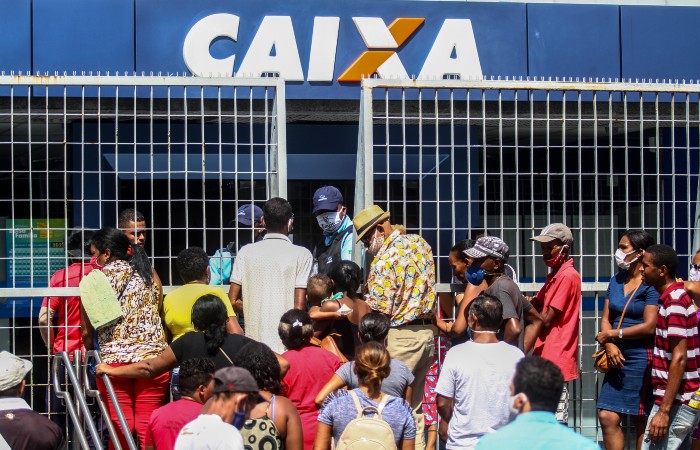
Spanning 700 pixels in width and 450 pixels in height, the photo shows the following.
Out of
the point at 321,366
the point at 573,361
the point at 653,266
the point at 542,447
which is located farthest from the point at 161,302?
the point at 542,447

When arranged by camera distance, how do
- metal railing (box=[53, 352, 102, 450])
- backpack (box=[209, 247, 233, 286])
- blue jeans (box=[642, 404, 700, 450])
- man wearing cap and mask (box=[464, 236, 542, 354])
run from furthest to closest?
backpack (box=[209, 247, 233, 286]) → blue jeans (box=[642, 404, 700, 450]) → man wearing cap and mask (box=[464, 236, 542, 354]) → metal railing (box=[53, 352, 102, 450])

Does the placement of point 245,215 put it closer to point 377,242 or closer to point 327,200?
point 327,200

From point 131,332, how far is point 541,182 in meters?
3.87

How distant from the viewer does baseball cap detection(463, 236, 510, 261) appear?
23.6 ft

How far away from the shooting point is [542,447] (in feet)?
12.9

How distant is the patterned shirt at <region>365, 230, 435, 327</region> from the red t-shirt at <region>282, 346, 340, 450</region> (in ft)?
2.37

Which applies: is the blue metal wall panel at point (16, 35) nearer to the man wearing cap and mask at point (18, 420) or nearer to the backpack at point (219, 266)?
the backpack at point (219, 266)

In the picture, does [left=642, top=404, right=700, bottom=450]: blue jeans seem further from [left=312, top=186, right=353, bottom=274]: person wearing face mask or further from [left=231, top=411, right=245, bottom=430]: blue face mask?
[left=231, top=411, right=245, bottom=430]: blue face mask

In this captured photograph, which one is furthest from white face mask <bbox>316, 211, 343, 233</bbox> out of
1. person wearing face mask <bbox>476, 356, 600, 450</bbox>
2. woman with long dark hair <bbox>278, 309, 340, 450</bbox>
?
person wearing face mask <bbox>476, 356, 600, 450</bbox>

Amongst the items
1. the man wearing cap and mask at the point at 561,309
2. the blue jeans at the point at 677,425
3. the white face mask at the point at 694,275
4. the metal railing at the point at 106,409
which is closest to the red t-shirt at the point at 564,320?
the man wearing cap and mask at the point at 561,309

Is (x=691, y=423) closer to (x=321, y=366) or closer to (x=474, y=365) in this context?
(x=474, y=365)

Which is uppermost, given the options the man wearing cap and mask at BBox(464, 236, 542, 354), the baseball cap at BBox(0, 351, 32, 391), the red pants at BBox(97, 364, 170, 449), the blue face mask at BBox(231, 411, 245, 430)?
the man wearing cap and mask at BBox(464, 236, 542, 354)

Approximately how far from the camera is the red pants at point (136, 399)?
6.95 meters

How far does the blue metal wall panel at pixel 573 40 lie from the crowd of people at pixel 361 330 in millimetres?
3659
